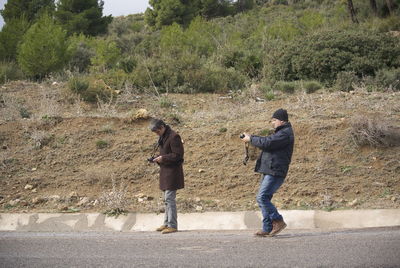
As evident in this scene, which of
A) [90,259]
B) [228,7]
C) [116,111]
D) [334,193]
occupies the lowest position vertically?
[334,193]

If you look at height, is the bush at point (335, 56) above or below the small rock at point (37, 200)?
above

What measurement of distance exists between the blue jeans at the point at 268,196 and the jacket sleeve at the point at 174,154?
1314 mm

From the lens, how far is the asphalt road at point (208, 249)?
5.77 m

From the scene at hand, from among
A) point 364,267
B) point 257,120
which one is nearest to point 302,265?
point 364,267

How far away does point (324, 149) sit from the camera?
33.3ft

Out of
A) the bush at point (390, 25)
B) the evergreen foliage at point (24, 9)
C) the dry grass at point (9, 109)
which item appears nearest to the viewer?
the dry grass at point (9, 109)

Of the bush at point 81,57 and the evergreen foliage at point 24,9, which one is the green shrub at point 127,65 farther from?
the evergreen foliage at point 24,9

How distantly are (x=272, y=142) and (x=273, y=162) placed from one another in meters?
0.27

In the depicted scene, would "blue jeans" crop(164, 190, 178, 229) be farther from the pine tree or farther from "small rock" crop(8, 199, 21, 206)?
the pine tree

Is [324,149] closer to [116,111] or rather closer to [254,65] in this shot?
[116,111]

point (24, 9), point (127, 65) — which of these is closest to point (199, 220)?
point (127, 65)

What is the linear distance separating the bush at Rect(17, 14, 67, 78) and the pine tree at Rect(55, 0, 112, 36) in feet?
55.8

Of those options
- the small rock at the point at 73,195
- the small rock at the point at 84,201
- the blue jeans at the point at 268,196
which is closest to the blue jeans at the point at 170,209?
the blue jeans at the point at 268,196

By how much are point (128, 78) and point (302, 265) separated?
426 inches
